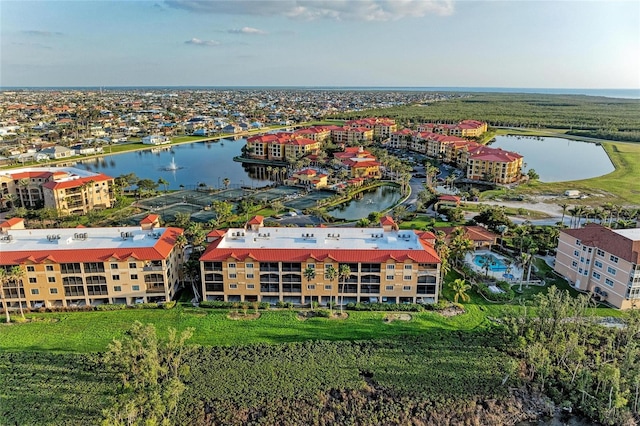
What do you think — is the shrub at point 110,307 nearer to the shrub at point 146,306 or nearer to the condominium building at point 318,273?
the shrub at point 146,306

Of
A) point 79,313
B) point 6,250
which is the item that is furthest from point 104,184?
point 79,313

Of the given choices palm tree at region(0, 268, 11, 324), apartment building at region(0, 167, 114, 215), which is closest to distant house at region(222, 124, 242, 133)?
apartment building at region(0, 167, 114, 215)

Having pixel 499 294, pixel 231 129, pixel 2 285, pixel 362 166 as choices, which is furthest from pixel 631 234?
pixel 231 129

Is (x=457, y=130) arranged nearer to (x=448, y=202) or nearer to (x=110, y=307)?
(x=448, y=202)

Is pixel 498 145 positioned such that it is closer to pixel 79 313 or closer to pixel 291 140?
pixel 291 140

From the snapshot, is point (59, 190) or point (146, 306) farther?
point (59, 190)

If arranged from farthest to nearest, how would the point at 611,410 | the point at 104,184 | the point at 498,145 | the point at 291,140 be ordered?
the point at 498,145 → the point at 291,140 → the point at 104,184 → the point at 611,410
